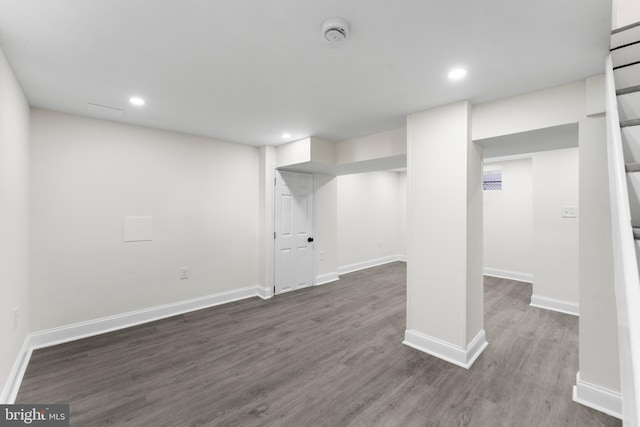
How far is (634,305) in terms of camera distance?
2.31ft

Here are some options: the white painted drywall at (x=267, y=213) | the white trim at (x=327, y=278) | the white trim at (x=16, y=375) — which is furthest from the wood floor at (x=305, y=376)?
the white trim at (x=327, y=278)

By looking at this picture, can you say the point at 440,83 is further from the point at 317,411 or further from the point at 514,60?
the point at 317,411

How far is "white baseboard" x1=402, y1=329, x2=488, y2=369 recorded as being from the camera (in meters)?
2.49

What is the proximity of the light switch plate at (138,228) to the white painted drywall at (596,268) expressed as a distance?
443 centimetres

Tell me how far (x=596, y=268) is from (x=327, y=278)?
3.92 m

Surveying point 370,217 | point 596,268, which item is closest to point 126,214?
point 596,268

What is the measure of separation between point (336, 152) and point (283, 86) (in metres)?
2.00

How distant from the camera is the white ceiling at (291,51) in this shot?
4.55 ft

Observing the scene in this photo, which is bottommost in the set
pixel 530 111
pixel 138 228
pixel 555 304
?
pixel 555 304

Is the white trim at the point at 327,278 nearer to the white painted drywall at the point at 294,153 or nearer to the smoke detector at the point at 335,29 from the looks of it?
the white painted drywall at the point at 294,153

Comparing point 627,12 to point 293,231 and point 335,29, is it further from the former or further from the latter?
point 293,231

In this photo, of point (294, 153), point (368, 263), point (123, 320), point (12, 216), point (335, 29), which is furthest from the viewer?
point (368, 263)

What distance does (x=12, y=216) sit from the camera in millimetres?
2053

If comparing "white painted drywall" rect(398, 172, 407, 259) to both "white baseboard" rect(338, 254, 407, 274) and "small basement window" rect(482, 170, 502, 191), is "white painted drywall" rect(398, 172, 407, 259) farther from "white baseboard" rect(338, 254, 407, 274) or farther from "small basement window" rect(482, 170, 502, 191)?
"small basement window" rect(482, 170, 502, 191)
